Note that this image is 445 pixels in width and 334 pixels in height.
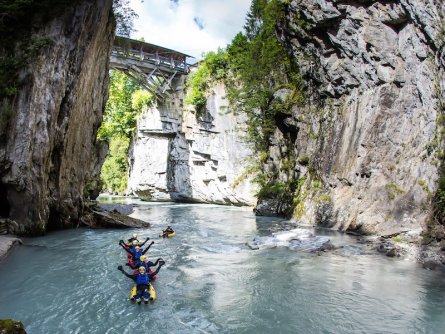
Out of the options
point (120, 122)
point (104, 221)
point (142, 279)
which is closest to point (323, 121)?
point (104, 221)

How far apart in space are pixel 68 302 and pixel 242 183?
20.9m

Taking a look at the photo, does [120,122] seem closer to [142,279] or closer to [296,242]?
[296,242]

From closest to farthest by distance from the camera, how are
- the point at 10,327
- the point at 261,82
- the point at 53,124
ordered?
the point at 10,327, the point at 53,124, the point at 261,82

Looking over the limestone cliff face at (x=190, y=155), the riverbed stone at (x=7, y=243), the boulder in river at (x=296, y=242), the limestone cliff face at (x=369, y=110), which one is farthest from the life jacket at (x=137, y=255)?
the limestone cliff face at (x=190, y=155)

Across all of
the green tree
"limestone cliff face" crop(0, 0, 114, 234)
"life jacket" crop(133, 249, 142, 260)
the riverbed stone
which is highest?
the green tree

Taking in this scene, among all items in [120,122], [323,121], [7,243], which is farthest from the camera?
[120,122]

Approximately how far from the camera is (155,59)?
3169 cm

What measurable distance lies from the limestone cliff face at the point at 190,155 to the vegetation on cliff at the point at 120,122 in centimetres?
281

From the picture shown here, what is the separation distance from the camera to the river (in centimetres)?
669

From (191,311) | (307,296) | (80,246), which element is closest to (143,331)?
(191,311)

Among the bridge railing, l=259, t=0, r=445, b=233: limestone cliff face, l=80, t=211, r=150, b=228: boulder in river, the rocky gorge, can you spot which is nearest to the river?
the rocky gorge

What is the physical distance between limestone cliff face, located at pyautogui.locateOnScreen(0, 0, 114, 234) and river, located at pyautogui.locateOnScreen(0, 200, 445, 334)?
1751 mm

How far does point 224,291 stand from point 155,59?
26688 millimetres

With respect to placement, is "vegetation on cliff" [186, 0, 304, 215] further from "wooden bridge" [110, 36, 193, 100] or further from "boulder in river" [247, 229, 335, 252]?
"boulder in river" [247, 229, 335, 252]
